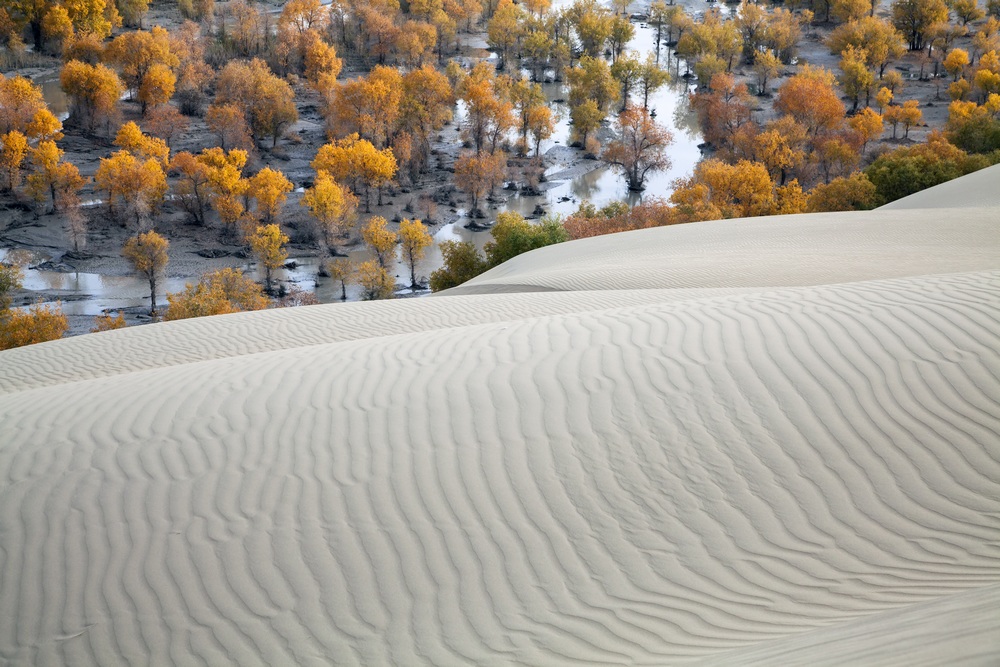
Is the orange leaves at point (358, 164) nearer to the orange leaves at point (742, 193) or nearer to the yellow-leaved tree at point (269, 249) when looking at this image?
the yellow-leaved tree at point (269, 249)

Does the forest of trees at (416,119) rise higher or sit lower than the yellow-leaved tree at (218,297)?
higher

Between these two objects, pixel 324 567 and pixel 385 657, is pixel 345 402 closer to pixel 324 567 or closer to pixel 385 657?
pixel 324 567

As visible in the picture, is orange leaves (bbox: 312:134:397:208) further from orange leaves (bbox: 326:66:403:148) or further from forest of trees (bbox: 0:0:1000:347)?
orange leaves (bbox: 326:66:403:148)

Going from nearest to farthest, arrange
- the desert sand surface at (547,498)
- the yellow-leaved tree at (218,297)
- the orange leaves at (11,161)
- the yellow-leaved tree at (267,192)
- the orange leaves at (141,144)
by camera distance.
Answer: the desert sand surface at (547,498) < the yellow-leaved tree at (218,297) < the yellow-leaved tree at (267,192) < the orange leaves at (11,161) < the orange leaves at (141,144)

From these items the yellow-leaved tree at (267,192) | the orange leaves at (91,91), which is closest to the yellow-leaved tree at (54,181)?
the orange leaves at (91,91)

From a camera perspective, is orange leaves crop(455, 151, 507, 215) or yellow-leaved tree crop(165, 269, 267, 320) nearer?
yellow-leaved tree crop(165, 269, 267, 320)

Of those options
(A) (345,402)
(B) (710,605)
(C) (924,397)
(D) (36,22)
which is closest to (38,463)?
(A) (345,402)

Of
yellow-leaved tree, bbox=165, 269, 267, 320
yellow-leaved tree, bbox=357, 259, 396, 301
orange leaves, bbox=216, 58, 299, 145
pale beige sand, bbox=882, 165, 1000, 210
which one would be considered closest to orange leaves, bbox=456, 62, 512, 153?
orange leaves, bbox=216, 58, 299, 145
